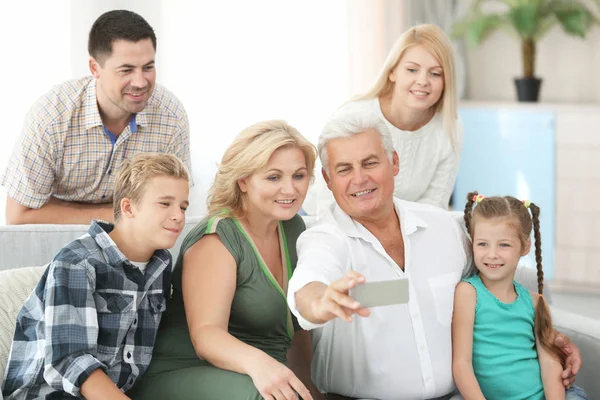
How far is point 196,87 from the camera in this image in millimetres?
5277

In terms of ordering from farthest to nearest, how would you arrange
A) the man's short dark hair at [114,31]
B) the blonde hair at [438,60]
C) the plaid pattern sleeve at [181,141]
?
the plaid pattern sleeve at [181,141]
the blonde hair at [438,60]
the man's short dark hair at [114,31]

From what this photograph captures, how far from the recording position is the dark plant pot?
18.5 feet

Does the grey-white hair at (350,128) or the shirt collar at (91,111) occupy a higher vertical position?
the shirt collar at (91,111)

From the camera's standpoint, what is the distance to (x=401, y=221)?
2.44m

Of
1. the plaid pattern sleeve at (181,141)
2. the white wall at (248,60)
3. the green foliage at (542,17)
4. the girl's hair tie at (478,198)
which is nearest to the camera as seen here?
the girl's hair tie at (478,198)

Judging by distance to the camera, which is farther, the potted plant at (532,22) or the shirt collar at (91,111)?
the potted plant at (532,22)

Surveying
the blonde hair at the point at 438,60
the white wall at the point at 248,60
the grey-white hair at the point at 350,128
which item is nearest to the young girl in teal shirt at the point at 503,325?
the grey-white hair at the point at 350,128

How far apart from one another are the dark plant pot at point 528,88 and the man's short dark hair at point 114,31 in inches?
124

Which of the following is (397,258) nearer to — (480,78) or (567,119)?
(567,119)

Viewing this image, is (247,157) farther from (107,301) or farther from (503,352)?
(503,352)

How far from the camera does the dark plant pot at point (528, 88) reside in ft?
18.5

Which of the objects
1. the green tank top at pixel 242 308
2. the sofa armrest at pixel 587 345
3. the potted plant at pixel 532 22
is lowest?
the sofa armrest at pixel 587 345

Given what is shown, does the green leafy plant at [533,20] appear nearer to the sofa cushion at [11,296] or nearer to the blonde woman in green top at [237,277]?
the blonde woman in green top at [237,277]

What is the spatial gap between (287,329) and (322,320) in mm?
505
